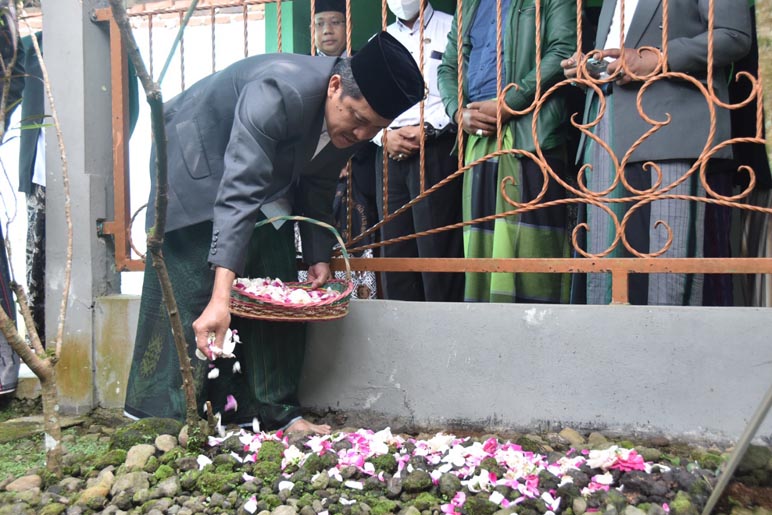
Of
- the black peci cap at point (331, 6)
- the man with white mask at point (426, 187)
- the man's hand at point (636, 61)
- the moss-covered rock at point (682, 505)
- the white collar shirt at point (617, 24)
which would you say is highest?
the black peci cap at point (331, 6)

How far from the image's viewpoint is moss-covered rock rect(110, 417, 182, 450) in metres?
2.65

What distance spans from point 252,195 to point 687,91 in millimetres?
1823

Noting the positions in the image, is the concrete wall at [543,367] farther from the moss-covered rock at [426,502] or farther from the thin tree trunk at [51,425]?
the thin tree trunk at [51,425]

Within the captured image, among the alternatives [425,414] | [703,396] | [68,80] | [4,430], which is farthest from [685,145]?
[4,430]

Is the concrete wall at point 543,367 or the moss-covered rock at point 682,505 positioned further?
the concrete wall at point 543,367

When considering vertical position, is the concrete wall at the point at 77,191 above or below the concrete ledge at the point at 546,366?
above

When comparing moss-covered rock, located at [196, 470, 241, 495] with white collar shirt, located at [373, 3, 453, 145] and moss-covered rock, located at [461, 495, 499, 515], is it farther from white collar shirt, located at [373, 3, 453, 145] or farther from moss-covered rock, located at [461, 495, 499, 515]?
white collar shirt, located at [373, 3, 453, 145]

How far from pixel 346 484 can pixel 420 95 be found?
1.45 meters

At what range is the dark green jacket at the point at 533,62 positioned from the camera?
3361 mm

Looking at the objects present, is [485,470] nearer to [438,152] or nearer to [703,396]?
[703,396]

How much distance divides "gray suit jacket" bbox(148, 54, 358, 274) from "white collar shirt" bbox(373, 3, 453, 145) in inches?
34.3

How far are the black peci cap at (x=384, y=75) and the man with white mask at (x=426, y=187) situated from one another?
109 cm

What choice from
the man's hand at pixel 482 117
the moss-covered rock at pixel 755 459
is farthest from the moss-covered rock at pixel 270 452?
the man's hand at pixel 482 117

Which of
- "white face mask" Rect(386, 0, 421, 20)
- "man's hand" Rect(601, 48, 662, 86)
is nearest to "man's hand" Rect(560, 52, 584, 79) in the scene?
"man's hand" Rect(601, 48, 662, 86)
